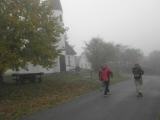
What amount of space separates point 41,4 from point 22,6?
2305 mm

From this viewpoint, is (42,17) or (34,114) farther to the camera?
(42,17)

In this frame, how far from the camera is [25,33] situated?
2159 centimetres

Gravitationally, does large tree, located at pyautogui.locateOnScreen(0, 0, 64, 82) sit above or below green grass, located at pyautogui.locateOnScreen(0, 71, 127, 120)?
above

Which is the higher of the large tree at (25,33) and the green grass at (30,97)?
the large tree at (25,33)

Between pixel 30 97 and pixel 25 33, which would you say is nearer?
pixel 30 97

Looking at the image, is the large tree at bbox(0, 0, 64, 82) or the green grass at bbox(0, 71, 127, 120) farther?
the large tree at bbox(0, 0, 64, 82)

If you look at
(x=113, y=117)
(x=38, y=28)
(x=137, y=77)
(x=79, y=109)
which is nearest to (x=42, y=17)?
(x=38, y=28)

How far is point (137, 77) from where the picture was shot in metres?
19.5

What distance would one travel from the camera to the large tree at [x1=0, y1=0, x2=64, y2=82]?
67.7ft

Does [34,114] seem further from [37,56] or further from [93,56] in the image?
[93,56]

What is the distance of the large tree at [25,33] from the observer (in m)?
→ 20.6

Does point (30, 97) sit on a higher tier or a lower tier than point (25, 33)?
lower

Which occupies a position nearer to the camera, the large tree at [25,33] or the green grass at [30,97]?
the green grass at [30,97]

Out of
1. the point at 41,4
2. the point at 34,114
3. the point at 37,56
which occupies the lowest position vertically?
the point at 34,114
